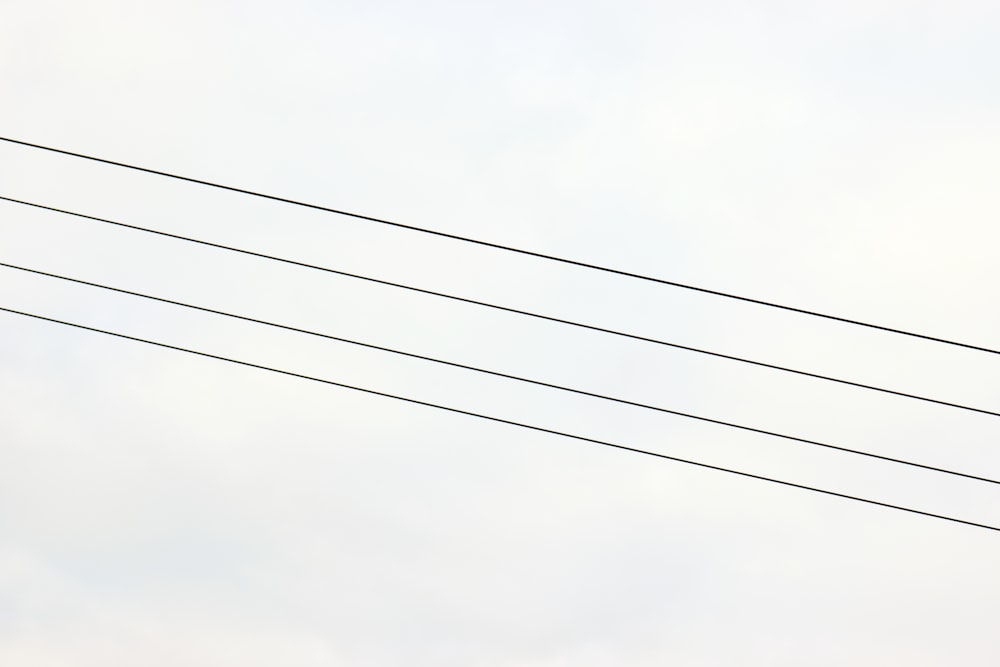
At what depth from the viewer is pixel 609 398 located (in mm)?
18453

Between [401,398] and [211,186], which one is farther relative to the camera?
[401,398]

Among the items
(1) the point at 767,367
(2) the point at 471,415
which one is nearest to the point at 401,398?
(2) the point at 471,415

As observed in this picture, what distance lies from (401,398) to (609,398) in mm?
3146

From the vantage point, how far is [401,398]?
65.7 feet

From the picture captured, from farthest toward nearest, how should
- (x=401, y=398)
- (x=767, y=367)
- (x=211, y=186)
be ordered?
1. (x=401, y=398)
2. (x=211, y=186)
3. (x=767, y=367)

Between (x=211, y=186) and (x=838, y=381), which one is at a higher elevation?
(x=211, y=186)

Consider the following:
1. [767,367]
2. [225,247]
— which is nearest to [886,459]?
[767,367]

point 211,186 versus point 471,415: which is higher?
point 211,186

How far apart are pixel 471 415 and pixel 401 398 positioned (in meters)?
Result: 1.05

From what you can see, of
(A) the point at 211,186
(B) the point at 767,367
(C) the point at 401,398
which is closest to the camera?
(B) the point at 767,367

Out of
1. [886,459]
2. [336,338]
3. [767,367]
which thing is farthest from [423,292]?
[886,459]

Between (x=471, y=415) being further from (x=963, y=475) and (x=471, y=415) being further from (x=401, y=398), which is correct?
(x=963, y=475)

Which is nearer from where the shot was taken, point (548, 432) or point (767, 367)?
point (767, 367)

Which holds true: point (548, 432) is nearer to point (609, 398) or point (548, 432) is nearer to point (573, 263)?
point (609, 398)
